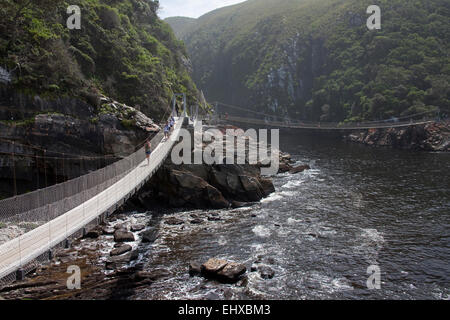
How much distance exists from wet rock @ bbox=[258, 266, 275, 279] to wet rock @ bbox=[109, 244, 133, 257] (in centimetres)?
578

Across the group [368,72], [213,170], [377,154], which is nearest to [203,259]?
[213,170]

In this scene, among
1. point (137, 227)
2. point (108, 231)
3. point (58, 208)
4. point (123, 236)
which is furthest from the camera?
point (137, 227)

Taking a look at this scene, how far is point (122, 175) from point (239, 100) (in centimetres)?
9015

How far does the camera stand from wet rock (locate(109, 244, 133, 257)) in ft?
44.3

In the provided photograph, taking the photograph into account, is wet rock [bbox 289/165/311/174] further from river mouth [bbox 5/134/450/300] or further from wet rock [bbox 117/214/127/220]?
wet rock [bbox 117/214/127/220]

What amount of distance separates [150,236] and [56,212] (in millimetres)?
5616

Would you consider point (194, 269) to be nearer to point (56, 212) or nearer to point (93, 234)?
point (56, 212)

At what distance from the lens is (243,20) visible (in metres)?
136

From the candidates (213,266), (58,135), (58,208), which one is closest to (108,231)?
(58,208)

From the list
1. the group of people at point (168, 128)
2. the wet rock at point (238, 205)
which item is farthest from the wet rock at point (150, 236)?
the group of people at point (168, 128)

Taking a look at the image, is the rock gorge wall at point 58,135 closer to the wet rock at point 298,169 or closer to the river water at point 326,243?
the river water at point 326,243

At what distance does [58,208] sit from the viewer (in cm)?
1059

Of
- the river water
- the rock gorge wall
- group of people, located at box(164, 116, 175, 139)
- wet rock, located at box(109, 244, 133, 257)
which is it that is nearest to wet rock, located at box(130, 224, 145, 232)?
the river water

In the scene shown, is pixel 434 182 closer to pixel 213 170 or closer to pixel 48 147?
pixel 213 170
